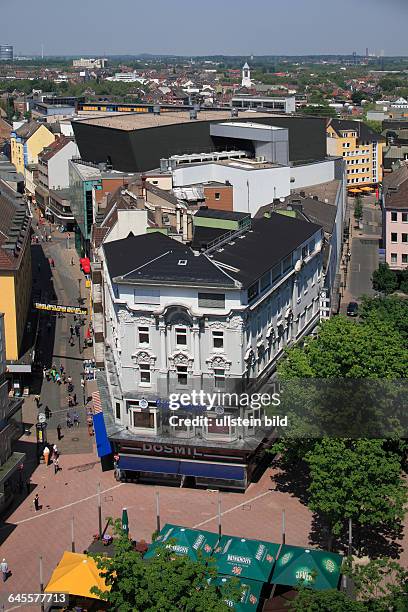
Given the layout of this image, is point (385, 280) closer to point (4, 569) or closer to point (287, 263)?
point (287, 263)

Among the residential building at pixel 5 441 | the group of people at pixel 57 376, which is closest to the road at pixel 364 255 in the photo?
the group of people at pixel 57 376

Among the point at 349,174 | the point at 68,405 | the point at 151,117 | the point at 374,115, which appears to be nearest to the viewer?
the point at 68,405

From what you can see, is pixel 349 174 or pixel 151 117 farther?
pixel 349 174

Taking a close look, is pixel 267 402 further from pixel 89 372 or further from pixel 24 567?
pixel 89 372

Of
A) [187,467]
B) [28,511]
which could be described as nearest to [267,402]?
[187,467]

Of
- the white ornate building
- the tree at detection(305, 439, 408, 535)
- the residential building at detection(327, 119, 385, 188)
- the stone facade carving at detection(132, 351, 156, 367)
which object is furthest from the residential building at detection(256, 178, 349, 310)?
the residential building at detection(327, 119, 385, 188)

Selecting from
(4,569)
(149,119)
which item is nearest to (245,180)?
(149,119)

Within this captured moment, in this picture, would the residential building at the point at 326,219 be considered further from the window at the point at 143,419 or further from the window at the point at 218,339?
the window at the point at 143,419
